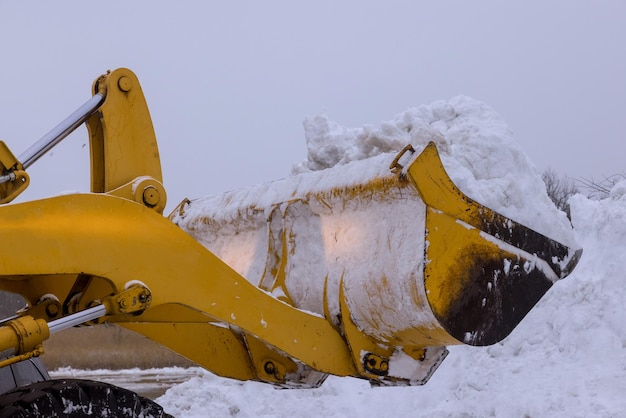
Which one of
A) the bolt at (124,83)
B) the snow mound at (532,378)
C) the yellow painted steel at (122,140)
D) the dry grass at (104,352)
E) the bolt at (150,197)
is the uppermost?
the bolt at (124,83)

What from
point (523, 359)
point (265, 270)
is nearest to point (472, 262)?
point (265, 270)

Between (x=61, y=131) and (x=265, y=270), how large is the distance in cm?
120

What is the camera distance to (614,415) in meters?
5.59

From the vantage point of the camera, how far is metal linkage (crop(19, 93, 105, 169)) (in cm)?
260

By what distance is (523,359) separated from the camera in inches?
267

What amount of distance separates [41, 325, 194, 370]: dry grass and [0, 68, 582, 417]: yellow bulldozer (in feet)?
30.4

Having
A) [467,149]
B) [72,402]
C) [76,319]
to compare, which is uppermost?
[76,319]

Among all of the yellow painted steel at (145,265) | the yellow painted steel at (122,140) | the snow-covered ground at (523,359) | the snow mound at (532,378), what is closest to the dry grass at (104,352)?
the snow-covered ground at (523,359)

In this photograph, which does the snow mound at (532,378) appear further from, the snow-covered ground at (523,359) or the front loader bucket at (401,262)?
the front loader bucket at (401,262)

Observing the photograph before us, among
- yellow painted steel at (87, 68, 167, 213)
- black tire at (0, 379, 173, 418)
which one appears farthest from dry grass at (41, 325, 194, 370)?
black tire at (0, 379, 173, 418)

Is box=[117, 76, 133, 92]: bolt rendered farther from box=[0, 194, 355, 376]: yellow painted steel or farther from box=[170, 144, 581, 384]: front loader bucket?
box=[170, 144, 581, 384]: front loader bucket

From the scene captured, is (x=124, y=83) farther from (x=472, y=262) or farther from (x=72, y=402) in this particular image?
(x=472, y=262)

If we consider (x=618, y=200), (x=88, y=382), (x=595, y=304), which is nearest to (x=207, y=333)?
(x=88, y=382)

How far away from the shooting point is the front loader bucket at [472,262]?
303 cm
